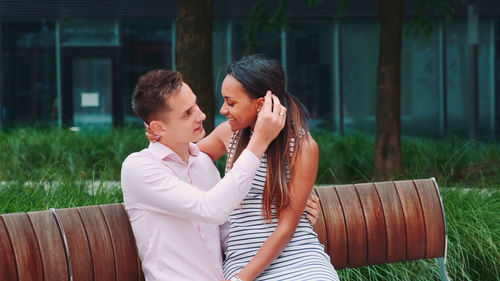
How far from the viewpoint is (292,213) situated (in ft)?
10.3

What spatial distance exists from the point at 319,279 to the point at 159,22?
14350 millimetres

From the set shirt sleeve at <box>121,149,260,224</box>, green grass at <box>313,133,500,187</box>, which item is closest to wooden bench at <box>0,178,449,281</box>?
shirt sleeve at <box>121,149,260,224</box>

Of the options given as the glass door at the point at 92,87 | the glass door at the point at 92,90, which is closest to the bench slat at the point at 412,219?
the glass door at the point at 92,87

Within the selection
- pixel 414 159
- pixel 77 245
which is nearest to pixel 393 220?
pixel 77 245

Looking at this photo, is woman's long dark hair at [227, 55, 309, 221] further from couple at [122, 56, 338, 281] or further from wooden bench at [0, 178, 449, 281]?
wooden bench at [0, 178, 449, 281]

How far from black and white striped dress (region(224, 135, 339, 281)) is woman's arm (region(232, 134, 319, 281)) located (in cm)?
8

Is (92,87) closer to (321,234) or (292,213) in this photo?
(321,234)

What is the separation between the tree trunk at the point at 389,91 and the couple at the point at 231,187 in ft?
20.7

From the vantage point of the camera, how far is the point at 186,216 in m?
2.87

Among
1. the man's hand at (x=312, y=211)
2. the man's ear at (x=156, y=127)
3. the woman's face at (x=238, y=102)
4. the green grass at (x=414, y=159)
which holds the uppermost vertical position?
the woman's face at (x=238, y=102)

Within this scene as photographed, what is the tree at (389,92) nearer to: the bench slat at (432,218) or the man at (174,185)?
the bench slat at (432,218)

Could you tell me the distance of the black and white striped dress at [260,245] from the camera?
3.14m

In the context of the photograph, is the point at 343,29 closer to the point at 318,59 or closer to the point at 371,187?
the point at 318,59

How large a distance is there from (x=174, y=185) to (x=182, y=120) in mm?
269
